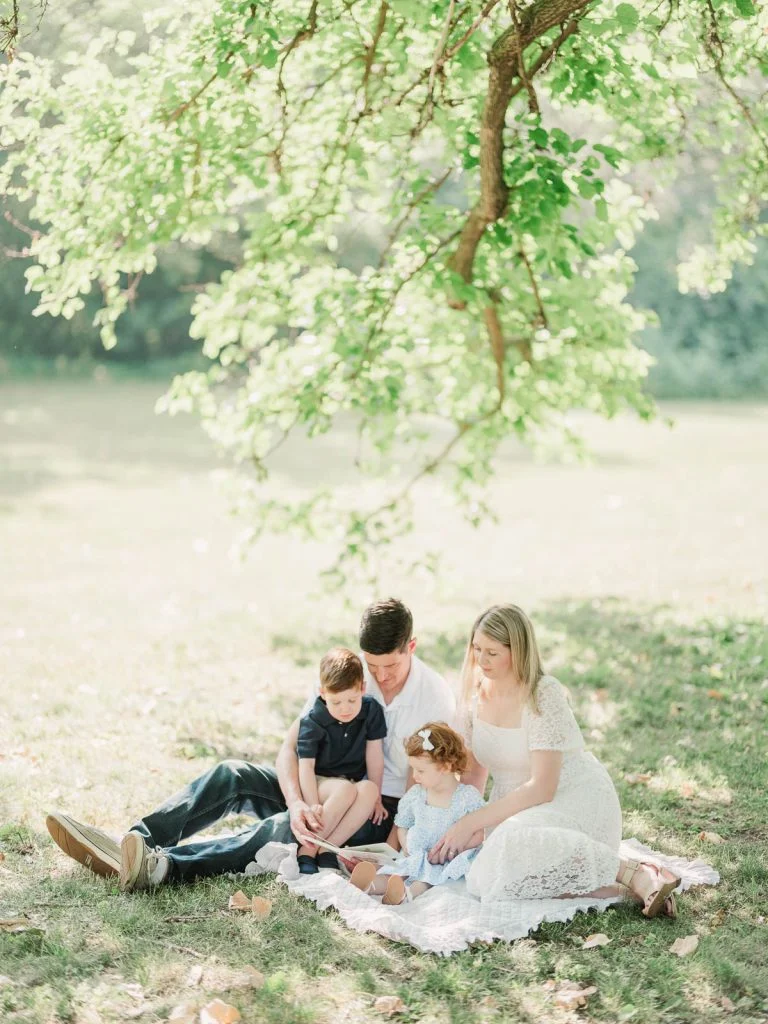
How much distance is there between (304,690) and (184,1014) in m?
3.97

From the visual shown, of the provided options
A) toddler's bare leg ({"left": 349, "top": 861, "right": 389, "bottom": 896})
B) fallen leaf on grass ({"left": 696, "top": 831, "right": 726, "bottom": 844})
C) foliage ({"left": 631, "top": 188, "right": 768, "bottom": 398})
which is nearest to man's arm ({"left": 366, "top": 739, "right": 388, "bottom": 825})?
toddler's bare leg ({"left": 349, "top": 861, "right": 389, "bottom": 896})

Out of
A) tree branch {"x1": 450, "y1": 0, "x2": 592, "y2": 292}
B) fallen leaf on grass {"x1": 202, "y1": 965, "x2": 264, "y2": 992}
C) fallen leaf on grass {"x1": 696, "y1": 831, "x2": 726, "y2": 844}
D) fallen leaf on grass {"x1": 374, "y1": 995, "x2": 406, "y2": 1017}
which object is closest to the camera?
fallen leaf on grass {"x1": 374, "y1": 995, "x2": 406, "y2": 1017}

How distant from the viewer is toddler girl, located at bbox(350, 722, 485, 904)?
423 cm

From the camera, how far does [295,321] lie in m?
7.00

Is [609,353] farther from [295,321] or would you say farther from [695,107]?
[295,321]

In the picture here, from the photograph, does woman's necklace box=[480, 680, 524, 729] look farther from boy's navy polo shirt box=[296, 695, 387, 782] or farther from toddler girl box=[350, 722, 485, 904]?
boy's navy polo shirt box=[296, 695, 387, 782]

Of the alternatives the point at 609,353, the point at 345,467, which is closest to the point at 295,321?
the point at 609,353

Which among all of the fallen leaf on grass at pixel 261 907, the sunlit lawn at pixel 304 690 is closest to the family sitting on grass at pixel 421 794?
the sunlit lawn at pixel 304 690

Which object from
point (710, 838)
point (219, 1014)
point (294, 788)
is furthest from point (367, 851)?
point (710, 838)

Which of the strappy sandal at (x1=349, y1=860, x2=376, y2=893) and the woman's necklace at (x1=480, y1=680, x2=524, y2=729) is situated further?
the woman's necklace at (x1=480, y1=680, x2=524, y2=729)

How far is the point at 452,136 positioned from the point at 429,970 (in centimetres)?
445

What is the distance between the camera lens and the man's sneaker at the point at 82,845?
422 centimetres

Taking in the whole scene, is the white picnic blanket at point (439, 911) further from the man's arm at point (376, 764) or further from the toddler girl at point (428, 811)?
the man's arm at point (376, 764)

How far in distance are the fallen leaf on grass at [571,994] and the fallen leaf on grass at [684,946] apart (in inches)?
14.6
